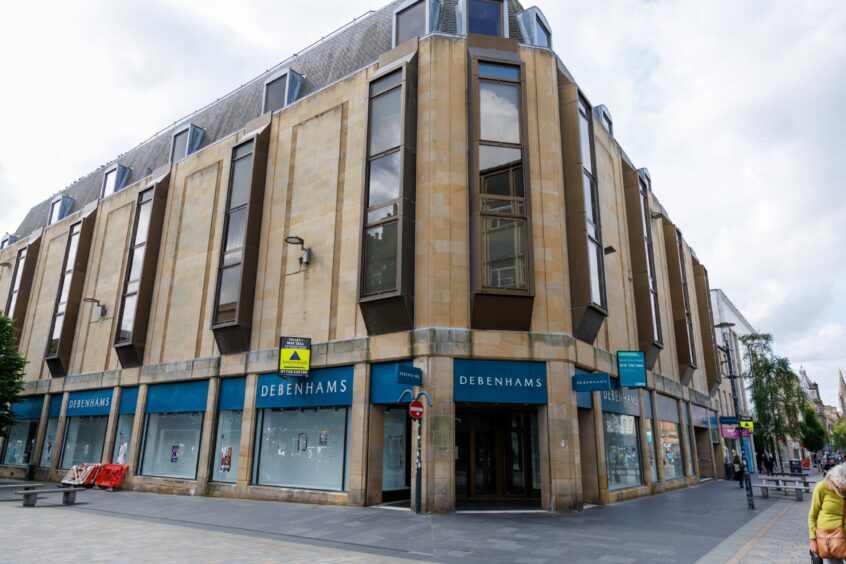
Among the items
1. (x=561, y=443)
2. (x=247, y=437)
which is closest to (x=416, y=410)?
(x=561, y=443)

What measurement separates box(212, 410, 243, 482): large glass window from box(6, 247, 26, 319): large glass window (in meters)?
24.0

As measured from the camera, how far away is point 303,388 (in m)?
18.6

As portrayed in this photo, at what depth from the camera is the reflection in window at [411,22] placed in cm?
1998

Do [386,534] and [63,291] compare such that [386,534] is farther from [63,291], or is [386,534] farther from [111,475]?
[63,291]

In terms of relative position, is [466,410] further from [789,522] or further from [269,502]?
[789,522]

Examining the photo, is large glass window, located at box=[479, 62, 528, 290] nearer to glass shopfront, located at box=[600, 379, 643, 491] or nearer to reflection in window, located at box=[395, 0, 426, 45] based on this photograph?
reflection in window, located at box=[395, 0, 426, 45]

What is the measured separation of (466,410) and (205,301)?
1250 cm

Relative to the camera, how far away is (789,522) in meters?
14.0

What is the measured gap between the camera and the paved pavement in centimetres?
959

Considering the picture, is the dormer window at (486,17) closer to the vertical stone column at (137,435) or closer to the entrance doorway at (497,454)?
the entrance doorway at (497,454)

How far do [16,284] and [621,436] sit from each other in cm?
3902

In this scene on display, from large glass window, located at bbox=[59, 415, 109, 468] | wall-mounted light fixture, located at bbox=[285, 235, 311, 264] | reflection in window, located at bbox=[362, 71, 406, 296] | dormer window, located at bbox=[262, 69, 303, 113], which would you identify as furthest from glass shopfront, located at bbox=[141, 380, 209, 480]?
dormer window, located at bbox=[262, 69, 303, 113]

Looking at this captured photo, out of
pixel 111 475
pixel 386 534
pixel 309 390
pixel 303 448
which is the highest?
pixel 309 390

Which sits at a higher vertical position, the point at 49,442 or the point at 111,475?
the point at 49,442
